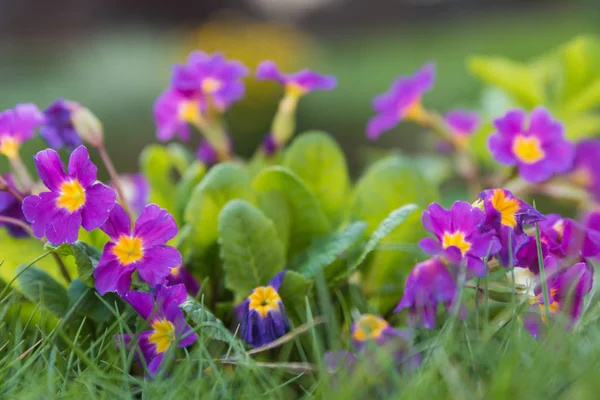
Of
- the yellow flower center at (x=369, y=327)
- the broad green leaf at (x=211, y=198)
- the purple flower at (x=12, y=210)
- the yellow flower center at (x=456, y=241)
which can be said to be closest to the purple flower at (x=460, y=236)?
the yellow flower center at (x=456, y=241)

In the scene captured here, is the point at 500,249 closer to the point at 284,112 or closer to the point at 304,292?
the point at 304,292

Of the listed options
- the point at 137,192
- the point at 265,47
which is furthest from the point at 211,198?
the point at 265,47

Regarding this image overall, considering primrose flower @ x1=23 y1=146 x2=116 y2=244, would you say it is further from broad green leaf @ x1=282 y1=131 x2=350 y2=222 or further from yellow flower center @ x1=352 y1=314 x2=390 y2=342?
broad green leaf @ x1=282 y1=131 x2=350 y2=222

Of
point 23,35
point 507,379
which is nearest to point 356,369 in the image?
point 507,379

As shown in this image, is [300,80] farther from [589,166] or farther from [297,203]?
[589,166]

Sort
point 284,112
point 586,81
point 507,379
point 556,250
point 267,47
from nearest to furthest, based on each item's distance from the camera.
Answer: point 507,379
point 556,250
point 284,112
point 586,81
point 267,47

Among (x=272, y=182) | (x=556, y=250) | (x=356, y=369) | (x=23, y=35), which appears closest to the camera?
(x=356, y=369)

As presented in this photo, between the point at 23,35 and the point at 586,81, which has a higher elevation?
the point at 586,81
